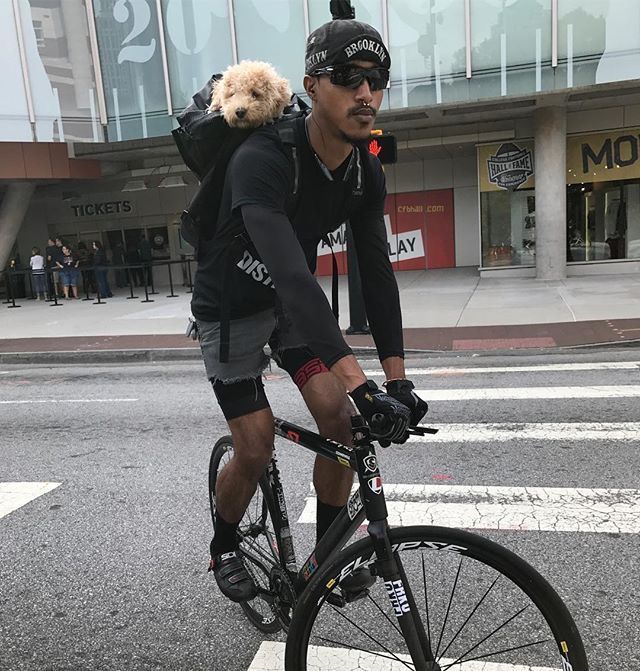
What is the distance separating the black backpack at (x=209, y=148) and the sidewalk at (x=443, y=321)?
23.9 ft

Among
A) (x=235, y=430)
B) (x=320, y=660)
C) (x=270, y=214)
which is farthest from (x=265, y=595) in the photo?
(x=270, y=214)

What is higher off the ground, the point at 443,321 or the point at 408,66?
the point at 408,66

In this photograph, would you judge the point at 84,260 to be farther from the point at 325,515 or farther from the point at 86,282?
the point at 325,515

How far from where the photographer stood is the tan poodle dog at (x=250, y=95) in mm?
2064

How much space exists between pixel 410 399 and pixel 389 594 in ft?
1.87

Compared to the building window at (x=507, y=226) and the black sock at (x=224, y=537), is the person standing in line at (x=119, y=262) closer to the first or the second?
the building window at (x=507, y=226)

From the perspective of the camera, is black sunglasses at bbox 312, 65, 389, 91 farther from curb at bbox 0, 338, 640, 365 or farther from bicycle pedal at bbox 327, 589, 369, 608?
curb at bbox 0, 338, 640, 365

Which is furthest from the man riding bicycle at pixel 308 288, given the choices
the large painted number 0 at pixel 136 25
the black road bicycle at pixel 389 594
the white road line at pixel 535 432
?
the large painted number 0 at pixel 136 25

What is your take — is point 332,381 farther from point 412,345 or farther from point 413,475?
point 412,345

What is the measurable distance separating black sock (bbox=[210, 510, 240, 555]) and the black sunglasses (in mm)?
1713

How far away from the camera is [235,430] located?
2387mm

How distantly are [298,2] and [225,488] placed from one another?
49.1 ft

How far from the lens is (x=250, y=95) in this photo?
2090mm

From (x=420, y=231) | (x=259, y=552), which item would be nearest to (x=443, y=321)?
(x=259, y=552)
